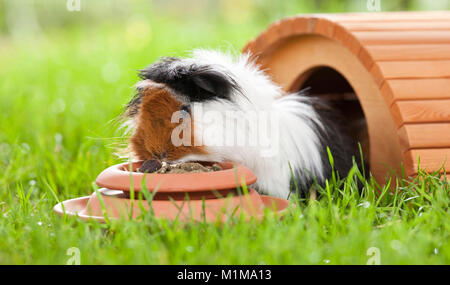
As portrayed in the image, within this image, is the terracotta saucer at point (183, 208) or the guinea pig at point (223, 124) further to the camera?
the guinea pig at point (223, 124)

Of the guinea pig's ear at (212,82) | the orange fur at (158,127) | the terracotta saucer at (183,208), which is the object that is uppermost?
the guinea pig's ear at (212,82)

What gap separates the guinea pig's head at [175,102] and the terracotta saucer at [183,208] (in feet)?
→ 0.85

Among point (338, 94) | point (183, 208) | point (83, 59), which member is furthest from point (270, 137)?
point (83, 59)

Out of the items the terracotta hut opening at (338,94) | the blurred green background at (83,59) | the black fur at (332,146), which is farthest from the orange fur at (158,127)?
the terracotta hut opening at (338,94)

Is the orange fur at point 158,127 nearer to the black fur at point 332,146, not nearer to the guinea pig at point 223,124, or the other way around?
the guinea pig at point 223,124

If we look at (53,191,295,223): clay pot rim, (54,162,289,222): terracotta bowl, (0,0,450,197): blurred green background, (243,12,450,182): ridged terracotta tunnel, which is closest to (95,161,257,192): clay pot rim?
(54,162,289,222): terracotta bowl

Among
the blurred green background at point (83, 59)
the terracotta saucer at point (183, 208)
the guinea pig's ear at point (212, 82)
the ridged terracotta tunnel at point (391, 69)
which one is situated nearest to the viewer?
the terracotta saucer at point (183, 208)

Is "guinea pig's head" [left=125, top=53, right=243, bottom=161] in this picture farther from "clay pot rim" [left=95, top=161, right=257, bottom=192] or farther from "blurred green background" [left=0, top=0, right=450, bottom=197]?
"blurred green background" [left=0, top=0, right=450, bottom=197]

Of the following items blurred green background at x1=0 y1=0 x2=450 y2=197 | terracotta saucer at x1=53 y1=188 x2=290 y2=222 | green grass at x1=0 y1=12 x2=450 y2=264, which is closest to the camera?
green grass at x1=0 y1=12 x2=450 y2=264

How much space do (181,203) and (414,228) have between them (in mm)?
861

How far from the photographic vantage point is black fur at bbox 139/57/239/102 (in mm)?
2346

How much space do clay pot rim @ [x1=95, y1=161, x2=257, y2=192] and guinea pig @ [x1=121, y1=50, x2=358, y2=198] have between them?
23 centimetres

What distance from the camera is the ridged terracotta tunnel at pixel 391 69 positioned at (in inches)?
99.3
